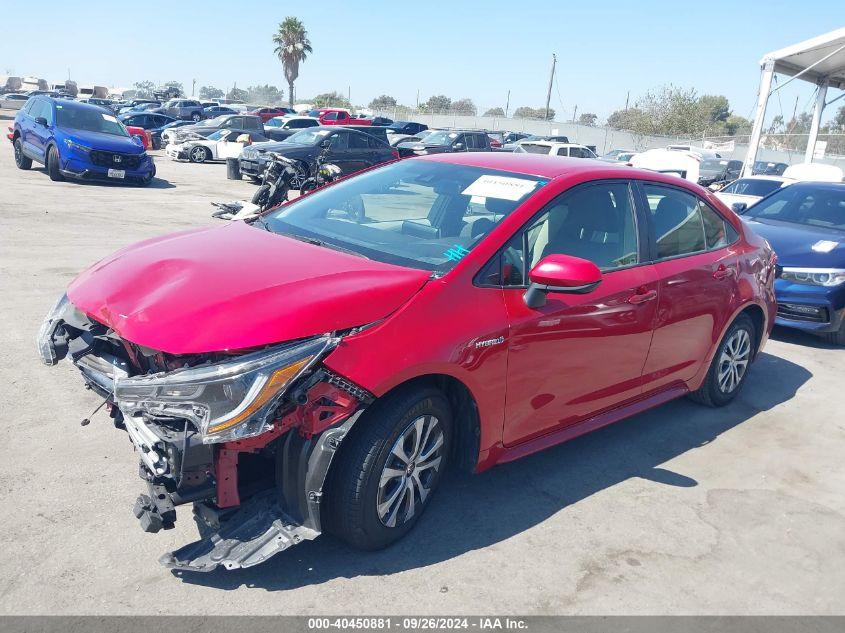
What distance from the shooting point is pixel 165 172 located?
21.3 metres

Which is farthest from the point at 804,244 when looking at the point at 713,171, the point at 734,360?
the point at 713,171

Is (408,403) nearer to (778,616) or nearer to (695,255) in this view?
(778,616)

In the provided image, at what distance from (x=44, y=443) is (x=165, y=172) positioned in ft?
61.6

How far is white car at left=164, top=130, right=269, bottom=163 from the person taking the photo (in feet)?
83.9

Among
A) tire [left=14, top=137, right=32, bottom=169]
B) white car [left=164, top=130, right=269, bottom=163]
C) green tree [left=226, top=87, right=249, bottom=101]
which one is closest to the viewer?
tire [left=14, top=137, right=32, bottom=169]

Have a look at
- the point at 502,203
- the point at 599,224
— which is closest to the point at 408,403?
the point at 502,203

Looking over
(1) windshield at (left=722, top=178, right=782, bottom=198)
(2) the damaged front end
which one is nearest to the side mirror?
(2) the damaged front end

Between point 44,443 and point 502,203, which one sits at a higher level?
point 502,203

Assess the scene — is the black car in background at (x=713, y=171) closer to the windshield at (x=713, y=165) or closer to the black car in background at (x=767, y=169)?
the windshield at (x=713, y=165)

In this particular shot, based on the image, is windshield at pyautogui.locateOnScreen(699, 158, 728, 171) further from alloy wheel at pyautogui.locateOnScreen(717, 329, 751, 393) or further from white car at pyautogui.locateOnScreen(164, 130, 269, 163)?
alloy wheel at pyautogui.locateOnScreen(717, 329, 751, 393)

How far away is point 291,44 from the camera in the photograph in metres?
70.1

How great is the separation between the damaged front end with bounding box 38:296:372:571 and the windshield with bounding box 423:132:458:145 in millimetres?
23487

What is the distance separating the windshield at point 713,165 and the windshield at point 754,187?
1798 centimetres

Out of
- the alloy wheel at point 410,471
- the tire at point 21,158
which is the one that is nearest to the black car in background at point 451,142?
the tire at point 21,158
